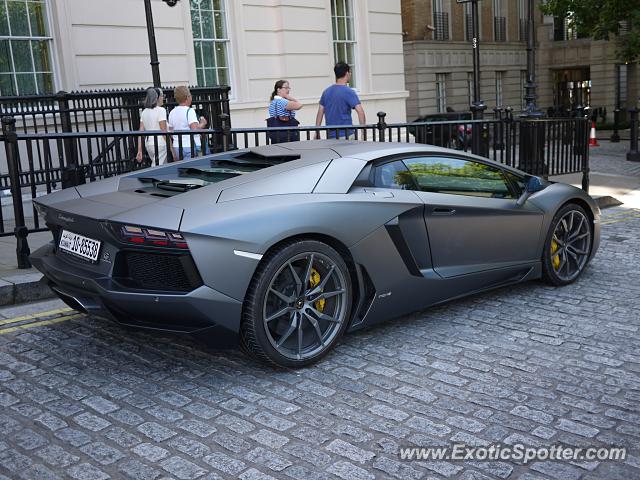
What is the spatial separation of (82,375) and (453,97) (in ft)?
119

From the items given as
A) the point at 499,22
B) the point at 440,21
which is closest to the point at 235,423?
the point at 440,21

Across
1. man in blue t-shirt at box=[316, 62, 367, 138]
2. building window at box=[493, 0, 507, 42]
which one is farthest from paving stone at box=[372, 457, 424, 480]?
building window at box=[493, 0, 507, 42]

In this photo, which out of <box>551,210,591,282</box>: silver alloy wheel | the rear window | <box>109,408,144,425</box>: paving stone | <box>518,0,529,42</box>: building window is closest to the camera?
<box>109,408,144,425</box>: paving stone

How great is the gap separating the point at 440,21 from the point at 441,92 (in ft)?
11.8

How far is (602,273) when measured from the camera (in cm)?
698

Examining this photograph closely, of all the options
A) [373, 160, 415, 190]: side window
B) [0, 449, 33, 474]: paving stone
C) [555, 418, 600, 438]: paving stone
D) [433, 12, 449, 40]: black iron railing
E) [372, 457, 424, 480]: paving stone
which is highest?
[433, 12, 449, 40]: black iron railing

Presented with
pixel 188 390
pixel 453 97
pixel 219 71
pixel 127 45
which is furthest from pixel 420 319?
pixel 453 97

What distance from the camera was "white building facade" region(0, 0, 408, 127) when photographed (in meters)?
12.7

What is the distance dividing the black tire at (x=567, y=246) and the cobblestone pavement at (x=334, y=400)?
1.89 ft

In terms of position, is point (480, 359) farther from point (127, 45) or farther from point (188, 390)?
point (127, 45)

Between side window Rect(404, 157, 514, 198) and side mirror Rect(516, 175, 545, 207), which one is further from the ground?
side window Rect(404, 157, 514, 198)

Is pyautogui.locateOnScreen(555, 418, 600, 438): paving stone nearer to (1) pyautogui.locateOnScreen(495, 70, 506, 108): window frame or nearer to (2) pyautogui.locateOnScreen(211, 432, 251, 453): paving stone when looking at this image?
(2) pyautogui.locateOnScreen(211, 432, 251, 453): paving stone

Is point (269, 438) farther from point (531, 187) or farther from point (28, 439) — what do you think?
point (531, 187)

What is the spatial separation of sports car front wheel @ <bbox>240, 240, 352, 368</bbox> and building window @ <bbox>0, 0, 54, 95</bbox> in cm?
921
